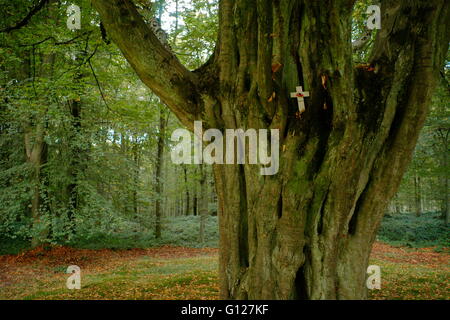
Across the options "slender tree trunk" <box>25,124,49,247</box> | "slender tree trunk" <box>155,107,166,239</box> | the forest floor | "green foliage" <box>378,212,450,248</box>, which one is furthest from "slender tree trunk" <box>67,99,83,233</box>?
"green foliage" <box>378,212,450,248</box>

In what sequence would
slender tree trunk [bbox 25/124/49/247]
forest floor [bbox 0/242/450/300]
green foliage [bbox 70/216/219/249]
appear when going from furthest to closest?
green foliage [bbox 70/216/219/249] → slender tree trunk [bbox 25/124/49/247] → forest floor [bbox 0/242/450/300]

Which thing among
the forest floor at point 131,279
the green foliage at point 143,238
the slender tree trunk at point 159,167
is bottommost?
the green foliage at point 143,238

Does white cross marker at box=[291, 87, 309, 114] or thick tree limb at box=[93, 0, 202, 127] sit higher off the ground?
thick tree limb at box=[93, 0, 202, 127]

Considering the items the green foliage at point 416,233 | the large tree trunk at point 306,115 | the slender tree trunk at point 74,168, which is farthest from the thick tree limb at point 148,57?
the green foliage at point 416,233

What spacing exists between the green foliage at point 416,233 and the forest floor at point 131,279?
2386 mm

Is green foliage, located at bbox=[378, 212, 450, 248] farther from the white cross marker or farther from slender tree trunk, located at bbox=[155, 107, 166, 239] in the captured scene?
the white cross marker

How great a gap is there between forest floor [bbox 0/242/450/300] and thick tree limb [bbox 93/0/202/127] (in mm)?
3791

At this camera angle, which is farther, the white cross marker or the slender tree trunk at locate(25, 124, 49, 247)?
the slender tree trunk at locate(25, 124, 49, 247)

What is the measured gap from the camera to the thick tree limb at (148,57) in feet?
9.93

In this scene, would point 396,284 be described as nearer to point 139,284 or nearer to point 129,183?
point 139,284

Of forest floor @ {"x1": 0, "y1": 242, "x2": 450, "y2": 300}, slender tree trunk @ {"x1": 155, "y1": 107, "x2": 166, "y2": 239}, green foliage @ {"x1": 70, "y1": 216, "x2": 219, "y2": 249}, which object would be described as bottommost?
green foliage @ {"x1": 70, "y1": 216, "x2": 219, "y2": 249}

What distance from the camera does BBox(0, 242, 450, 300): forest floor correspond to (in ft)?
18.6

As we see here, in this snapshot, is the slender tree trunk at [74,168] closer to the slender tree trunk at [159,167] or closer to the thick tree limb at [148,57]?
the slender tree trunk at [159,167]

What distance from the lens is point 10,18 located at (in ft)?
18.4
